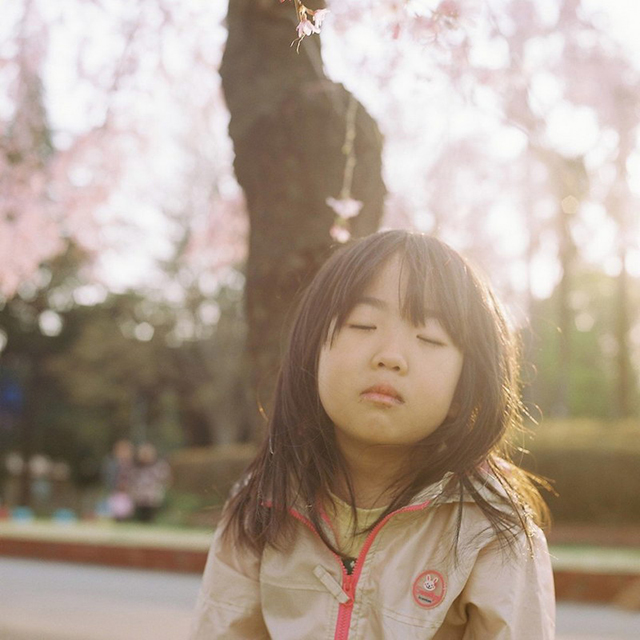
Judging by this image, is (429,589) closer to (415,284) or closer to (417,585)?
(417,585)

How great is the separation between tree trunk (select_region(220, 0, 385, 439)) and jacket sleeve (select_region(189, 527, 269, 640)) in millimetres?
1126

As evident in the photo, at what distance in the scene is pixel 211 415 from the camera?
87.1 ft

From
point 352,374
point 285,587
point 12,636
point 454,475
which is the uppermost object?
point 352,374

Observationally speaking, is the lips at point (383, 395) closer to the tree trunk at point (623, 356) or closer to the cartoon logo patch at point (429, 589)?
the cartoon logo patch at point (429, 589)

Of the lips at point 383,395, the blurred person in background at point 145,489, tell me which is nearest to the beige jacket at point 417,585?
the lips at point 383,395

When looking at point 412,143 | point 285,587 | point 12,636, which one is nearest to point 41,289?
point 412,143

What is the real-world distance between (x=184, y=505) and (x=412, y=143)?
7.18 m

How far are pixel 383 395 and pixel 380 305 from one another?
20cm

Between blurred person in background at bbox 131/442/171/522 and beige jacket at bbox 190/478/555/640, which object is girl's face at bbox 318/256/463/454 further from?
blurred person in background at bbox 131/442/171/522

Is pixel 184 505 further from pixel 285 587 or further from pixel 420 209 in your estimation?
pixel 285 587

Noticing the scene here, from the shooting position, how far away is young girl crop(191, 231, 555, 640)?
1890 millimetres

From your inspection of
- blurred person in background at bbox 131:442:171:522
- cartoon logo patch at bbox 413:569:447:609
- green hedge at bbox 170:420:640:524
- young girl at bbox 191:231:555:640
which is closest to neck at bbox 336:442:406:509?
young girl at bbox 191:231:555:640

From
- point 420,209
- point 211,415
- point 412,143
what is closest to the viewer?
point 420,209

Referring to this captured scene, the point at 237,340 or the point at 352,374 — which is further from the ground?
the point at 352,374
